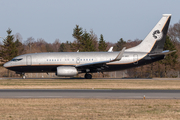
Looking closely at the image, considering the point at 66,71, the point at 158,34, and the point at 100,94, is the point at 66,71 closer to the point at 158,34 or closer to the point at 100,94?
the point at 158,34

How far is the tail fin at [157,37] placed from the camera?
37781 millimetres

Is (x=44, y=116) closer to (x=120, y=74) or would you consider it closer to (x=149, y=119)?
(x=149, y=119)

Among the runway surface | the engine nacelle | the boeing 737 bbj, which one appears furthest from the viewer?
the boeing 737 bbj

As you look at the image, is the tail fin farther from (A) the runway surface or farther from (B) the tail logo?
(A) the runway surface

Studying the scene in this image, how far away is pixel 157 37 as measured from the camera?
3797 centimetres

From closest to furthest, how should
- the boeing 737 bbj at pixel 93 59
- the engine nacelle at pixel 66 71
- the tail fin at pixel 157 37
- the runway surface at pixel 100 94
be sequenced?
the runway surface at pixel 100 94 < the engine nacelle at pixel 66 71 < the boeing 737 bbj at pixel 93 59 < the tail fin at pixel 157 37

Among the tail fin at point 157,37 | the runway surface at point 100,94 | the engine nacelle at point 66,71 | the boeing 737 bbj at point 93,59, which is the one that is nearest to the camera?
the runway surface at point 100,94

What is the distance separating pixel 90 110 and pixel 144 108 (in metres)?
2.72

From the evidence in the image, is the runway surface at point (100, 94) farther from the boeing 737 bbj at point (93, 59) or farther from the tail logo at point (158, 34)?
the tail logo at point (158, 34)

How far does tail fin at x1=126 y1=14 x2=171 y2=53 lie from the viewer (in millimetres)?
37781

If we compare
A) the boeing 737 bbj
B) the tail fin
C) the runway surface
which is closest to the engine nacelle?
the boeing 737 bbj

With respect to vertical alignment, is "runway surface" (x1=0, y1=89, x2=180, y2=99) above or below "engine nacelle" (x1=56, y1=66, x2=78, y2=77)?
below

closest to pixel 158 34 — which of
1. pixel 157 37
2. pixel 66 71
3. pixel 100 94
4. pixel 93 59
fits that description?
pixel 157 37

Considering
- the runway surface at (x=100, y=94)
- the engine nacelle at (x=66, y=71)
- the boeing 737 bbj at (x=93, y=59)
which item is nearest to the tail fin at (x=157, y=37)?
the boeing 737 bbj at (x=93, y=59)
